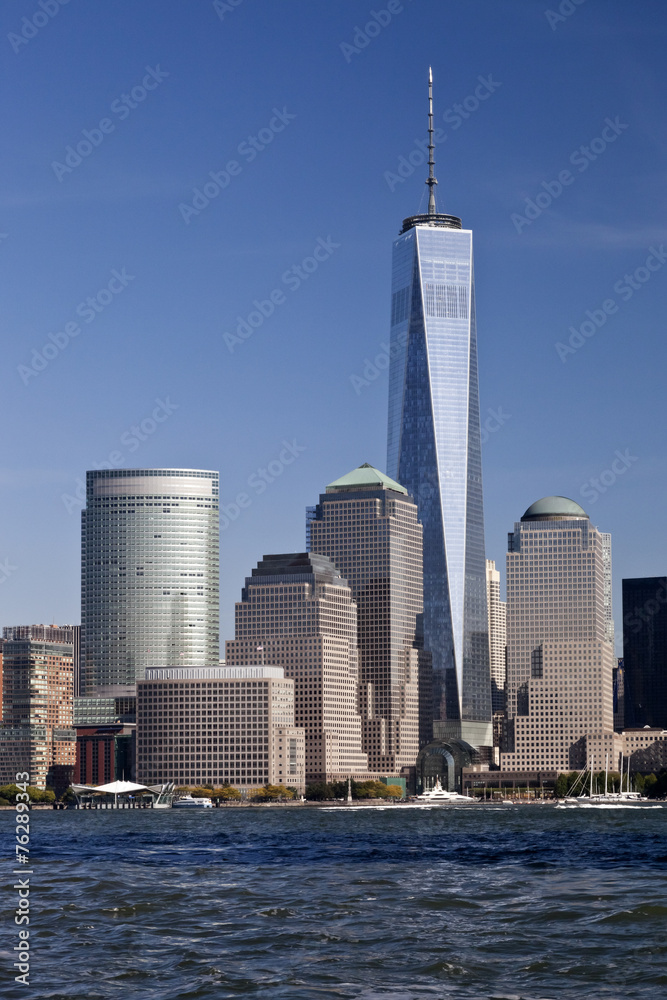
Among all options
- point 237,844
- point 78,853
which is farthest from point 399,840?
point 78,853

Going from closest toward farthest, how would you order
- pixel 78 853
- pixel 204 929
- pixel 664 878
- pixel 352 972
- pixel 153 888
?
1. pixel 352 972
2. pixel 204 929
3. pixel 153 888
4. pixel 664 878
5. pixel 78 853

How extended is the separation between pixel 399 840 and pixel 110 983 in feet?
326

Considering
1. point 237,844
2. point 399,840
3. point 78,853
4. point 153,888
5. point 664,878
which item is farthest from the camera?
point 399,840

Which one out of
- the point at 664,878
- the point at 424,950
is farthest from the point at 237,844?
the point at 424,950

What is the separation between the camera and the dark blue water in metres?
53.6

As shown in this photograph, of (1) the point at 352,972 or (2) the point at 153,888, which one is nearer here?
(1) the point at 352,972

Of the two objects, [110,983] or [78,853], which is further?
[78,853]

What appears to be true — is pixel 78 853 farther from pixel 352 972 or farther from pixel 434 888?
pixel 352 972

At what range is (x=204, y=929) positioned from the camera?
66000 millimetres

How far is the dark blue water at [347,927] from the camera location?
176ft

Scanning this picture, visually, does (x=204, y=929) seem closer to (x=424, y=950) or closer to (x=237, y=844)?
(x=424, y=950)

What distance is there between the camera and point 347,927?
66.1 meters

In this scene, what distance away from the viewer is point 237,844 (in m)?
140

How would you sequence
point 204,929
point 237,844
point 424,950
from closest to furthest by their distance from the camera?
point 424,950
point 204,929
point 237,844
